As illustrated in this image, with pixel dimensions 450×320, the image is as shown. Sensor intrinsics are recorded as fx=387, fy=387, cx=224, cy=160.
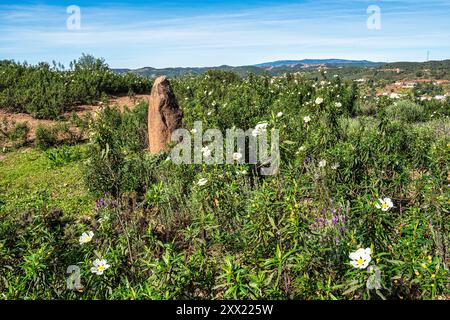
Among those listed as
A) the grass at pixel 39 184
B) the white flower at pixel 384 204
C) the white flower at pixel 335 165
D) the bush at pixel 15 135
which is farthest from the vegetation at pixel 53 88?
the white flower at pixel 384 204

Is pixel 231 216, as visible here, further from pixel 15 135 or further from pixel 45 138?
pixel 15 135

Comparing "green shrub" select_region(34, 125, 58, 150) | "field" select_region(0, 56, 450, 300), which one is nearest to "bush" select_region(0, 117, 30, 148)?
"field" select_region(0, 56, 450, 300)

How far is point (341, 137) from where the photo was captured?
648cm

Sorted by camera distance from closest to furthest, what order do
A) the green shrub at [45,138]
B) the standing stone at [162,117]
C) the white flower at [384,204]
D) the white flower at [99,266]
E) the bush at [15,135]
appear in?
the white flower at [99,266] < the white flower at [384,204] < the standing stone at [162,117] < the green shrub at [45,138] < the bush at [15,135]

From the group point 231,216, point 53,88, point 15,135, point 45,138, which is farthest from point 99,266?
point 53,88

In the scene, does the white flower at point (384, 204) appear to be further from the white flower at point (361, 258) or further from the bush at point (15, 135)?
the bush at point (15, 135)

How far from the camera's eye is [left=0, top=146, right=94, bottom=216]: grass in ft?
20.6

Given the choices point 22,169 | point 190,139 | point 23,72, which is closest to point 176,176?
point 190,139

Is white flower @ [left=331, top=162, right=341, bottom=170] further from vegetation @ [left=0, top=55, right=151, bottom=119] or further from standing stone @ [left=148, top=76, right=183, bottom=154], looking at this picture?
vegetation @ [left=0, top=55, right=151, bottom=119]

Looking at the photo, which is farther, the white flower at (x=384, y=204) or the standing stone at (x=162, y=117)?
the standing stone at (x=162, y=117)

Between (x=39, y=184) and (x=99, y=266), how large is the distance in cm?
550

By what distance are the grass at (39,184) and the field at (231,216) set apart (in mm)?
40

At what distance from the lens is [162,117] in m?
8.16

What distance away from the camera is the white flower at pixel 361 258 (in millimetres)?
2289
